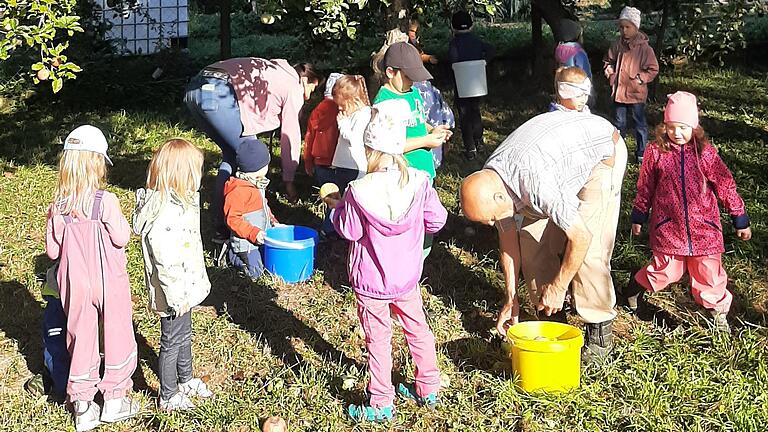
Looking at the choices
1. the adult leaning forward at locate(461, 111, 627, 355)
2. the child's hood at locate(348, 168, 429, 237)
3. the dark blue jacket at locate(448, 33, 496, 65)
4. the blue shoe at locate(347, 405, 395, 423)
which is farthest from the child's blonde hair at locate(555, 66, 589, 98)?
the dark blue jacket at locate(448, 33, 496, 65)

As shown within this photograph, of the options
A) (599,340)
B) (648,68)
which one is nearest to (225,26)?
(648,68)

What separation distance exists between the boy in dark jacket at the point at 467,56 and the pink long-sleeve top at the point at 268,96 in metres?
2.56

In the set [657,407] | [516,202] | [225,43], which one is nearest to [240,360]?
[516,202]

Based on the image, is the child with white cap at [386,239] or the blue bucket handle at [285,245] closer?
the child with white cap at [386,239]

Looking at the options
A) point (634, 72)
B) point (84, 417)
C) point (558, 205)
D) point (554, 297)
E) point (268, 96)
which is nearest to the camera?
point (558, 205)

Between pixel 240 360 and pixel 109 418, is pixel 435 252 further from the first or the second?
pixel 109 418

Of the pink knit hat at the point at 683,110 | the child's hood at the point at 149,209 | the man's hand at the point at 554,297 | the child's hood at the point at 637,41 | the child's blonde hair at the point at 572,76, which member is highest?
the child's blonde hair at the point at 572,76

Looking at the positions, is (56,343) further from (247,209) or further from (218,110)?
(218,110)

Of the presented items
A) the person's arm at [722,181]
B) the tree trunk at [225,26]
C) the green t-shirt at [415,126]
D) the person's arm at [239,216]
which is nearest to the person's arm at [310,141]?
the person's arm at [239,216]

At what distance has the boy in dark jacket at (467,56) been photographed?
8539 millimetres

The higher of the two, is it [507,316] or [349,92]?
[349,92]

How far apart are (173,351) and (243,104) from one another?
232 cm

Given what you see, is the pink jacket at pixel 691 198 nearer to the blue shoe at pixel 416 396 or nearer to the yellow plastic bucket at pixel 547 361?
the yellow plastic bucket at pixel 547 361

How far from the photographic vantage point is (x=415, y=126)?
5094 millimetres
